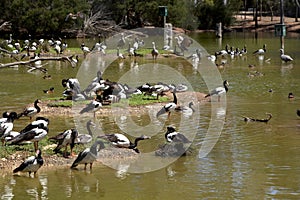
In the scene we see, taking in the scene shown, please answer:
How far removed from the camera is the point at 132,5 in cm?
6025

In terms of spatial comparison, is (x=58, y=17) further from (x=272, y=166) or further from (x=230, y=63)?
(x=272, y=166)

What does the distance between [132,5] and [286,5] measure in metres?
32.5

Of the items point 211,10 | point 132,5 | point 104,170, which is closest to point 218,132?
point 104,170

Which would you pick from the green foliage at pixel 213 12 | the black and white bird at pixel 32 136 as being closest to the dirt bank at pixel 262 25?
the green foliage at pixel 213 12

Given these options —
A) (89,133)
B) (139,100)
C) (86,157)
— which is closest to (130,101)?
(139,100)

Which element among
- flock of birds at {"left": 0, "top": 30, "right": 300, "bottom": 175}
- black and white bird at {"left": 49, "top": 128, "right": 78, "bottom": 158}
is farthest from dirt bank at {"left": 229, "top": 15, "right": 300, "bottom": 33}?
black and white bird at {"left": 49, "top": 128, "right": 78, "bottom": 158}

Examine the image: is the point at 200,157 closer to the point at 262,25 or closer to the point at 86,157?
the point at 86,157

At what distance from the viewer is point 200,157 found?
12555mm

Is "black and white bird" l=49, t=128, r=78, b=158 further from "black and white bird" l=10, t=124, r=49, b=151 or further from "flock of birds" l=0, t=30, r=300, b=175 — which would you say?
"black and white bird" l=10, t=124, r=49, b=151

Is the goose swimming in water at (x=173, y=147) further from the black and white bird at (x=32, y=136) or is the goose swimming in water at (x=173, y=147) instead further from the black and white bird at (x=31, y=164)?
the black and white bird at (x=31, y=164)

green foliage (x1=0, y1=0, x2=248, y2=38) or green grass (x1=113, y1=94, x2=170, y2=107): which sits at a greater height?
green foliage (x1=0, y1=0, x2=248, y2=38)

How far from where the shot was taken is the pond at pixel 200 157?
10.2 m

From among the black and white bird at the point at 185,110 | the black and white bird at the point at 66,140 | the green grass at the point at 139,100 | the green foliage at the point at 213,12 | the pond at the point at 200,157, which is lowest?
the pond at the point at 200,157

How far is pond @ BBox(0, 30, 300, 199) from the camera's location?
33.6 feet
